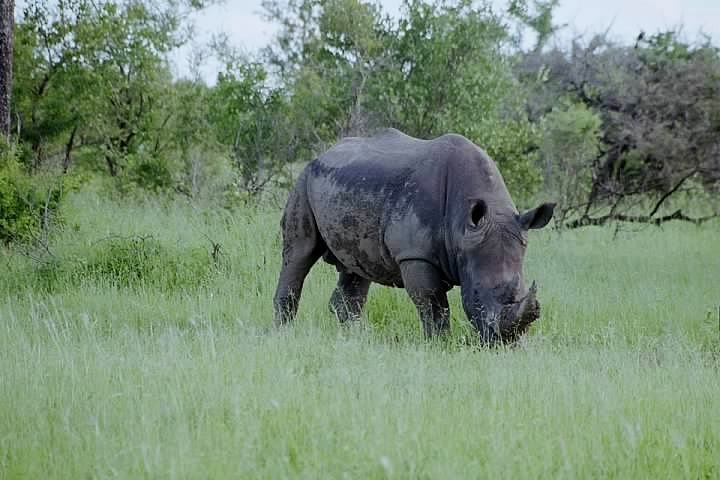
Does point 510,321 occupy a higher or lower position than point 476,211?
lower

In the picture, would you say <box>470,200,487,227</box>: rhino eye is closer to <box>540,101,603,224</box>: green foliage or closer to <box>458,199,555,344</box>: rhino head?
<box>458,199,555,344</box>: rhino head

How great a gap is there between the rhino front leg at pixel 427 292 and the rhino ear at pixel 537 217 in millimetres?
791

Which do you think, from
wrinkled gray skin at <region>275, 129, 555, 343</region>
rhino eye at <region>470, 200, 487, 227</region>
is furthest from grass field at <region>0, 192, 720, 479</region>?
rhino eye at <region>470, 200, 487, 227</region>

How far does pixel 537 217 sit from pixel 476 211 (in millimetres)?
422

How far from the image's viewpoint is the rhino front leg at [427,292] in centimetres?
697

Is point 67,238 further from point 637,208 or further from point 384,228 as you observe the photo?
point 637,208

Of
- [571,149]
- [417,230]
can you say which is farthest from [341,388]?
[571,149]

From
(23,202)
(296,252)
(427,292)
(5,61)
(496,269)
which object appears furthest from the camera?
(5,61)

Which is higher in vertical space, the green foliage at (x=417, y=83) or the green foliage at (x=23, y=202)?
the green foliage at (x=417, y=83)

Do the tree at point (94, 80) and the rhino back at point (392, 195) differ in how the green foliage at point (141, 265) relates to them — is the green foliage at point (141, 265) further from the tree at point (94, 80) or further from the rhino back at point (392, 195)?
the tree at point (94, 80)

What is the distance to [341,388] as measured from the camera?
16.6ft

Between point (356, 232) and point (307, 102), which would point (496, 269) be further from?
point (307, 102)

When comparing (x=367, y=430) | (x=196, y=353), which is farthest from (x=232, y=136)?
(x=367, y=430)

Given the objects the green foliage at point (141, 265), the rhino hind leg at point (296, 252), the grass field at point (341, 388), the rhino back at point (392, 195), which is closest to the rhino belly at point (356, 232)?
the rhino back at point (392, 195)
